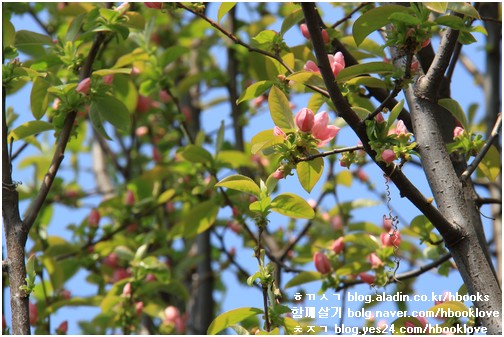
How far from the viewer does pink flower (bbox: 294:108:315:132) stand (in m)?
1.55

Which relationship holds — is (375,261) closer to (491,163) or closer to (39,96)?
(491,163)

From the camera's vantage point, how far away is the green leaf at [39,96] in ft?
6.40

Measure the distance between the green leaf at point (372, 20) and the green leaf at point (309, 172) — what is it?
266 mm

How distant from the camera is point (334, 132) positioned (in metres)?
1.57

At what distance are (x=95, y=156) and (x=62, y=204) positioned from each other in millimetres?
767

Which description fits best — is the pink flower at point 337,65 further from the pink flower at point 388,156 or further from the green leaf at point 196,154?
the green leaf at point 196,154

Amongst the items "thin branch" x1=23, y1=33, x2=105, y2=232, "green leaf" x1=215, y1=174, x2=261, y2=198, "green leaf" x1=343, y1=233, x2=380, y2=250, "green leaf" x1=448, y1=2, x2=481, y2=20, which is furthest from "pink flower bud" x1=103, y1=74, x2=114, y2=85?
"green leaf" x1=448, y1=2, x2=481, y2=20

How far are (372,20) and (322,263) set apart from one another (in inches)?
36.2

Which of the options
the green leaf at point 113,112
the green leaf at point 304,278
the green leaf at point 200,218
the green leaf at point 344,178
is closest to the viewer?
the green leaf at point 113,112

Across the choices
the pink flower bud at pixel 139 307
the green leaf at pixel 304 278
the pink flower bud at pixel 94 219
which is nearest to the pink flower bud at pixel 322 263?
the green leaf at pixel 304 278

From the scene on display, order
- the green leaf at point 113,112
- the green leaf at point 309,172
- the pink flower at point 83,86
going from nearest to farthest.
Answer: the green leaf at point 309,172, the pink flower at point 83,86, the green leaf at point 113,112

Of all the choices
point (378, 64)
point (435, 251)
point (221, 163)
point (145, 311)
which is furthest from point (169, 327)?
point (378, 64)

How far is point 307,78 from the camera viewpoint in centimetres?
158

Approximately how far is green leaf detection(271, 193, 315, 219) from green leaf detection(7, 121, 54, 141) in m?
0.64
